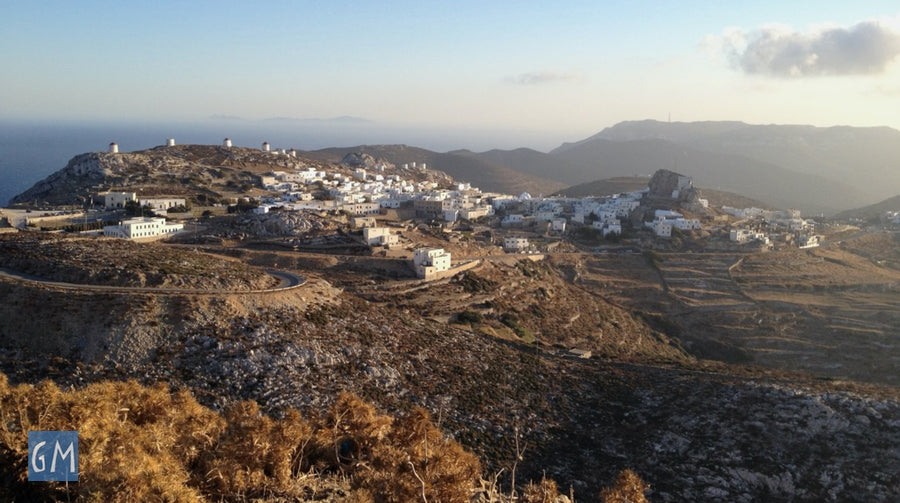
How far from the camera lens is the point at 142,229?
36.3 meters

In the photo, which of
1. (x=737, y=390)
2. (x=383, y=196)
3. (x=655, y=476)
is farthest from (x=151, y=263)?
(x=383, y=196)

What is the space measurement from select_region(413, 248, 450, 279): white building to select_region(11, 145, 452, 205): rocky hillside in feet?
77.6

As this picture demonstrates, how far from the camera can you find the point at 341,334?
2230 cm

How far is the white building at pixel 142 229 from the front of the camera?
35138 millimetres

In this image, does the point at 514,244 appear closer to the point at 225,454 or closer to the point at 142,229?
the point at 142,229

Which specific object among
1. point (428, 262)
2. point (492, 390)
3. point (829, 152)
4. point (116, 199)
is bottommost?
point (492, 390)

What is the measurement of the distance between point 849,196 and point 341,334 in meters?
137

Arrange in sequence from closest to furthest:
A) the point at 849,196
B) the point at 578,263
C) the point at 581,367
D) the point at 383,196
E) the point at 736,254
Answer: the point at 581,367 → the point at 578,263 → the point at 736,254 → the point at 383,196 → the point at 849,196

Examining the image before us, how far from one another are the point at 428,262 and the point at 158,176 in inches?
1382

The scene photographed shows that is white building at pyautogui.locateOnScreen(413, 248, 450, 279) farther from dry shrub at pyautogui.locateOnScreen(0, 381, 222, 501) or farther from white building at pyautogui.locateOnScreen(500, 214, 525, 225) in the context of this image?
dry shrub at pyautogui.locateOnScreen(0, 381, 222, 501)

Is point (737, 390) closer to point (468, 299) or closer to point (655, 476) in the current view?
point (655, 476)

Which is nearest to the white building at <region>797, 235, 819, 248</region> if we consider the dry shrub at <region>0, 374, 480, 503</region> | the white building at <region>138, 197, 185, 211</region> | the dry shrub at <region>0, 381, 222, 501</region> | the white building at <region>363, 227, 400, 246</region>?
the white building at <region>363, 227, 400, 246</region>

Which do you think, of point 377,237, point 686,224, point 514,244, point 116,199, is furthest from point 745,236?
point 116,199

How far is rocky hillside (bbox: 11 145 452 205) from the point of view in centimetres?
5181
